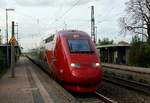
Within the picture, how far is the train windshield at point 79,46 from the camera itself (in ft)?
40.2

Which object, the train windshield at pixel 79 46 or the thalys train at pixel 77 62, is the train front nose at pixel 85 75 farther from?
the train windshield at pixel 79 46

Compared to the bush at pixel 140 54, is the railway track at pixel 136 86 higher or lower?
lower

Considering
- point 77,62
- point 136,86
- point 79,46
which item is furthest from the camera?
point 136,86

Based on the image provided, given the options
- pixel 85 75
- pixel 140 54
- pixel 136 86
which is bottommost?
pixel 136 86

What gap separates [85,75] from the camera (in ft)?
36.4

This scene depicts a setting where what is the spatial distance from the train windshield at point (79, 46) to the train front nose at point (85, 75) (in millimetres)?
1275

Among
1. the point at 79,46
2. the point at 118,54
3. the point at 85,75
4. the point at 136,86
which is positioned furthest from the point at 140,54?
the point at 85,75

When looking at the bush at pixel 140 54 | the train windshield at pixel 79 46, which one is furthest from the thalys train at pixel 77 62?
the bush at pixel 140 54

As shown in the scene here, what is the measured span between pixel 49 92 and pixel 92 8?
29.8m

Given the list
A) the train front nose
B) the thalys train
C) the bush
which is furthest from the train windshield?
the bush

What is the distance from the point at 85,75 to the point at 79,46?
5.89ft

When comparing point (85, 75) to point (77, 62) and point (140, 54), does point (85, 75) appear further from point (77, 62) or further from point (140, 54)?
point (140, 54)

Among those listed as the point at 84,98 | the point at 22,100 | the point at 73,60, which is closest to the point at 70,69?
the point at 73,60

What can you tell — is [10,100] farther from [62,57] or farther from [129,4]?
[129,4]
